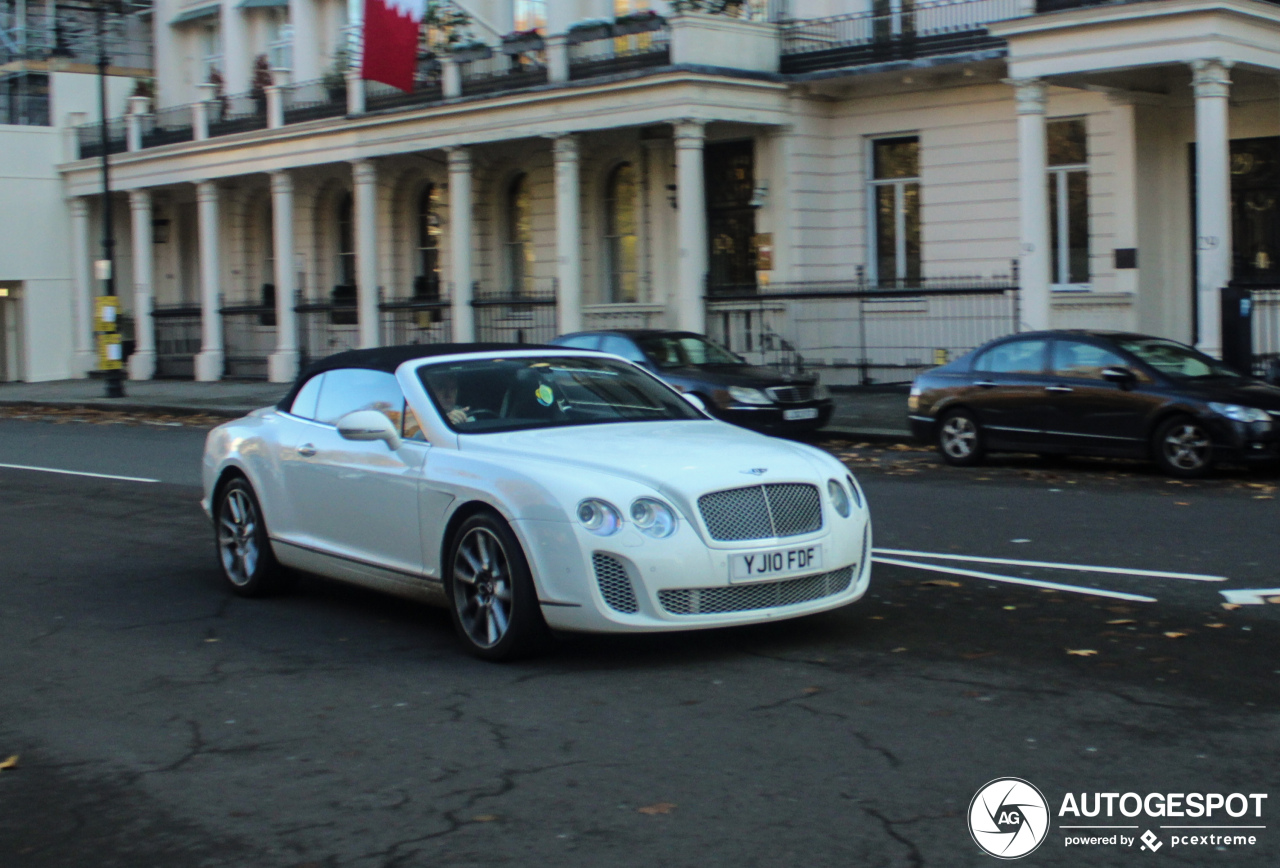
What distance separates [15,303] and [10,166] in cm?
360

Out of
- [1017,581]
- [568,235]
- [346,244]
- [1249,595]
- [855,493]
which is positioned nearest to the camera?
[855,493]

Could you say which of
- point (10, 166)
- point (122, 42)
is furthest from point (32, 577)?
point (122, 42)

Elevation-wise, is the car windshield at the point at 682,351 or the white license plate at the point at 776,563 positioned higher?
the car windshield at the point at 682,351

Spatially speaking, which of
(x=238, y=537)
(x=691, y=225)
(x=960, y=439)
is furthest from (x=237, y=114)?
(x=238, y=537)

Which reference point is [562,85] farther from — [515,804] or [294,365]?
[515,804]

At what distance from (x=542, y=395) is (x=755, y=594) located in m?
1.78

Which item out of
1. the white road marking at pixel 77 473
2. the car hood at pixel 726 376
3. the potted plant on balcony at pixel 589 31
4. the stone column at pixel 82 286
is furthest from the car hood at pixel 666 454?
the stone column at pixel 82 286

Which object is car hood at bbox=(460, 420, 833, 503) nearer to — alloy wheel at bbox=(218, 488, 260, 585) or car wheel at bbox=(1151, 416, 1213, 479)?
alloy wheel at bbox=(218, 488, 260, 585)

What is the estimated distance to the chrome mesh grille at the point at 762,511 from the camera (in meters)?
7.02

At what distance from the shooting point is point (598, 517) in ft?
22.7

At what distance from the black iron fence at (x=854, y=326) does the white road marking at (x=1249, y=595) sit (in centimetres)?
1587

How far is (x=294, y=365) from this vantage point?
113 ft
